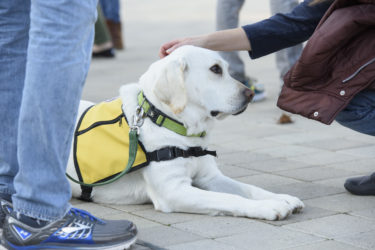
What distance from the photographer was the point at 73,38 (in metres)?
2.57

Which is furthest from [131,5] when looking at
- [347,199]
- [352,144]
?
[347,199]

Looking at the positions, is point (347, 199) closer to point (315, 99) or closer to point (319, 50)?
point (315, 99)

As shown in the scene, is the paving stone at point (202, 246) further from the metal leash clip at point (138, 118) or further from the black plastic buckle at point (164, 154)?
the metal leash clip at point (138, 118)

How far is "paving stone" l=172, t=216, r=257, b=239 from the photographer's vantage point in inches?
122

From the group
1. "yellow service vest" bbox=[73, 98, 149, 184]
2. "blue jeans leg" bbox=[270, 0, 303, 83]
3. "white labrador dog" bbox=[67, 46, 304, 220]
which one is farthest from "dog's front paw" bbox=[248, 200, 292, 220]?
"blue jeans leg" bbox=[270, 0, 303, 83]

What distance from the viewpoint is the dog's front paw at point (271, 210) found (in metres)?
3.22

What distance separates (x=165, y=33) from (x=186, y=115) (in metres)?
9.43

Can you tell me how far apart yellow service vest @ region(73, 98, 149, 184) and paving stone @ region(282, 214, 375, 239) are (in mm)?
856

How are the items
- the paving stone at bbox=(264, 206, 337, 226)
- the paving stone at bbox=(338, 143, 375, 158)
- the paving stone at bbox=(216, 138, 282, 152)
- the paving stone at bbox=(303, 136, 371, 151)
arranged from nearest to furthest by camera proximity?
the paving stone at bbox=(264, 206, 337, 226) → the paving stone at bbox=(338, 143, 375, 158) → the paving stone at bbox=(303, 136, 371, 151) → the paving stone at bbox=(216, 138, 282, 152)

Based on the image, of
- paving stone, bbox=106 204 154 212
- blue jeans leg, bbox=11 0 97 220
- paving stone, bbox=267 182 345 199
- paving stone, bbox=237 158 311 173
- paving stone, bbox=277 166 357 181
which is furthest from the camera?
paving stone, bbox=237 158 311 173

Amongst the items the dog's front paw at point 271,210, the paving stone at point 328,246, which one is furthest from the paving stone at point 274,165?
the paving stone at point 328,246

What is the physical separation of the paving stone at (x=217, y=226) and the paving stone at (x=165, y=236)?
0.05 meters

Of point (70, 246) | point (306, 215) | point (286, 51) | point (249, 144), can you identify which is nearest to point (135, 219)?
point (70, 246)

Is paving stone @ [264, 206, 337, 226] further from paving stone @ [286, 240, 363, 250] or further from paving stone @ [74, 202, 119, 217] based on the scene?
paving stone @ [74, 202, 119, 217]
